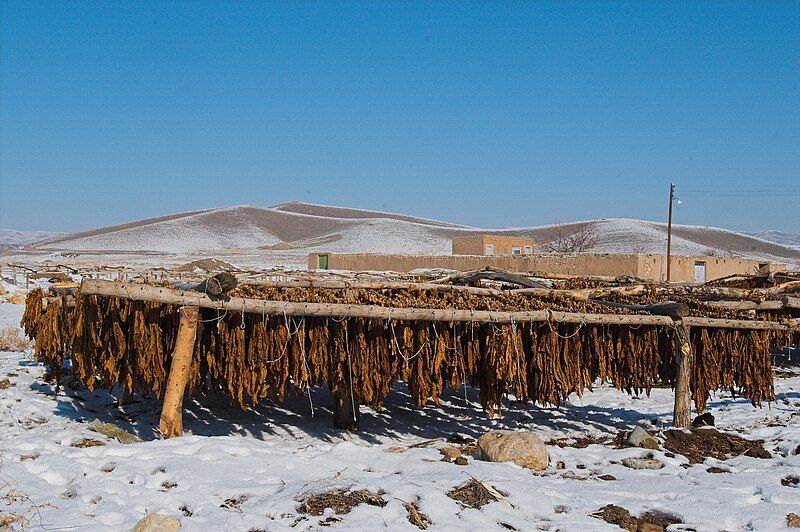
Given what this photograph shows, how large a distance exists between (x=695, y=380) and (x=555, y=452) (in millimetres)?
2255

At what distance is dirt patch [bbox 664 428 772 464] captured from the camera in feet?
22.8

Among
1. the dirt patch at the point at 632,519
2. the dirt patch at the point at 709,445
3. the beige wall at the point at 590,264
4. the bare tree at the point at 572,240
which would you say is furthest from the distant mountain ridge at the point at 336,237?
the dirt patch at the point at 632,519

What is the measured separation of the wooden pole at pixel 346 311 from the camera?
6.69 metres

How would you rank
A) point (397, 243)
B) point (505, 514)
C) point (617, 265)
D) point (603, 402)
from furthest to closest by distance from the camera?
point (397, 243), point (617, 265), point (603, 402), point (505, 514)

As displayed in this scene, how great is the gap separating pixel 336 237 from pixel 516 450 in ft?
Answer: 256

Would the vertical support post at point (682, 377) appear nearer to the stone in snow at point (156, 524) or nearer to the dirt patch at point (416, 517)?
the dirt patch at point (416, 517)

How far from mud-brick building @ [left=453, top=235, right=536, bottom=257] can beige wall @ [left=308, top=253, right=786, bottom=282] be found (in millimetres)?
4645

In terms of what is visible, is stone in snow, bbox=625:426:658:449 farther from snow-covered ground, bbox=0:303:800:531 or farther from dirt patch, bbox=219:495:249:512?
dirt patch, bbox=219:495:249:512

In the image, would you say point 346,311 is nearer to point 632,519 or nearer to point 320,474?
point 320,474

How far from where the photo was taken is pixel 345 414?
325 inches

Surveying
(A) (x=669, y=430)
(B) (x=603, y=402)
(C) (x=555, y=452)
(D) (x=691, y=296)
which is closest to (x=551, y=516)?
(C) (x=555, y=452)

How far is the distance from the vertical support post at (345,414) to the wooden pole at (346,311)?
1617 mm

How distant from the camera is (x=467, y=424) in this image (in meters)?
8.80

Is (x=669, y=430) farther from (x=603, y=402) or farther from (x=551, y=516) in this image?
(x=551, y=516)
